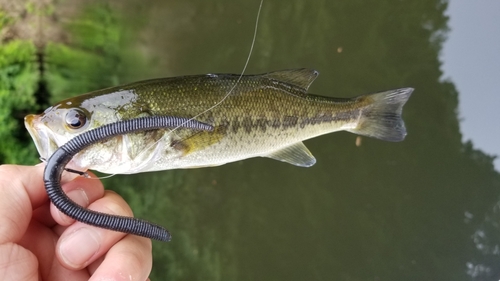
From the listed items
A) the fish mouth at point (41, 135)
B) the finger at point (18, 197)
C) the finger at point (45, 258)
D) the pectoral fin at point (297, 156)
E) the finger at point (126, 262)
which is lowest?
the finger at point (45, 258)

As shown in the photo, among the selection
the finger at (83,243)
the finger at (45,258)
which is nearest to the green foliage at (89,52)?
the finger at (45,258)

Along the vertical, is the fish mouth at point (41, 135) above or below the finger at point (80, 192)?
above

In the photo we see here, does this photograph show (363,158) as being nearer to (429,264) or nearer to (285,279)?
(429,264)

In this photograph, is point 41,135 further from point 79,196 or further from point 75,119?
point 79,196

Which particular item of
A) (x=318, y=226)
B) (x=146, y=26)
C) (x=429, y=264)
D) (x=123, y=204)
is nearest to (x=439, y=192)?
(x=429, y=264)

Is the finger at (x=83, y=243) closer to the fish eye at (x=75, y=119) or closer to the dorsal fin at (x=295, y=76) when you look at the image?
the fish eye at (x=75, y=119)

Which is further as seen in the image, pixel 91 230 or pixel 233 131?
pixel 233 131

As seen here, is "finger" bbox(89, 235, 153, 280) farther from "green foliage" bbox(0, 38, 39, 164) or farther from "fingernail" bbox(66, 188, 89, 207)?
"green foliage" bbox(0, 38, 39, 164)
